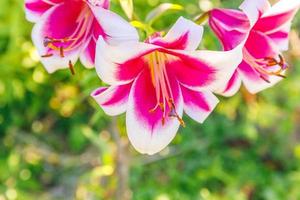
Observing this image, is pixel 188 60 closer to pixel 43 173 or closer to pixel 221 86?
pixel 221 86

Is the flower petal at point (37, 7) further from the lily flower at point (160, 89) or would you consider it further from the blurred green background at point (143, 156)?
the blurred green background at point (143, 156)

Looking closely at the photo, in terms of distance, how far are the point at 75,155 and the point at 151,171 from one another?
36 cm

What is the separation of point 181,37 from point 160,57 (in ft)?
0.40

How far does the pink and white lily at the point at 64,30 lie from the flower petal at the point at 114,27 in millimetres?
24

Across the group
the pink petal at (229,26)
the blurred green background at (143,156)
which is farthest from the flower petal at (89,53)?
the blurred green background at (143,156)

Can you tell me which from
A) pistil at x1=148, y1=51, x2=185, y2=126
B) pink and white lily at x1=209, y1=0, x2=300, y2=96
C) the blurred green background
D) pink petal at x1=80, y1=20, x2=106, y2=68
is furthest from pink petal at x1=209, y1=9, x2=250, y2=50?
the blurred green background

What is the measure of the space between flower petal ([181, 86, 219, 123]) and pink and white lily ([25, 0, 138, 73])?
170 mm

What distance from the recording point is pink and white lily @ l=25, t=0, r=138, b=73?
1136 mm

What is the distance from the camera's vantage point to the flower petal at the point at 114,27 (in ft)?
3.34

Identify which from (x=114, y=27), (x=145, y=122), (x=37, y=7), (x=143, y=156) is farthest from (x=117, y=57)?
(x=143, y=156)

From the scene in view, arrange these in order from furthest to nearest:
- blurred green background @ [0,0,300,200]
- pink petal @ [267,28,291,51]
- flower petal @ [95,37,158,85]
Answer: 1. blurred green background @ [0,0,300,200]
2. pink petal @ [267,28,291,51]
3. flower petal @ [95,37,158,85]

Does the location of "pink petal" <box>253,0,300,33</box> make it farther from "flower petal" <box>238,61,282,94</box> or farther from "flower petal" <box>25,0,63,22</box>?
"flower petal" <box>25,0,63,22</box>

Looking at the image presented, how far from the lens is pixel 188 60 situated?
1.06 metres

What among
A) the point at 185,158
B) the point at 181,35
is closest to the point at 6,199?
the point at 185,158
